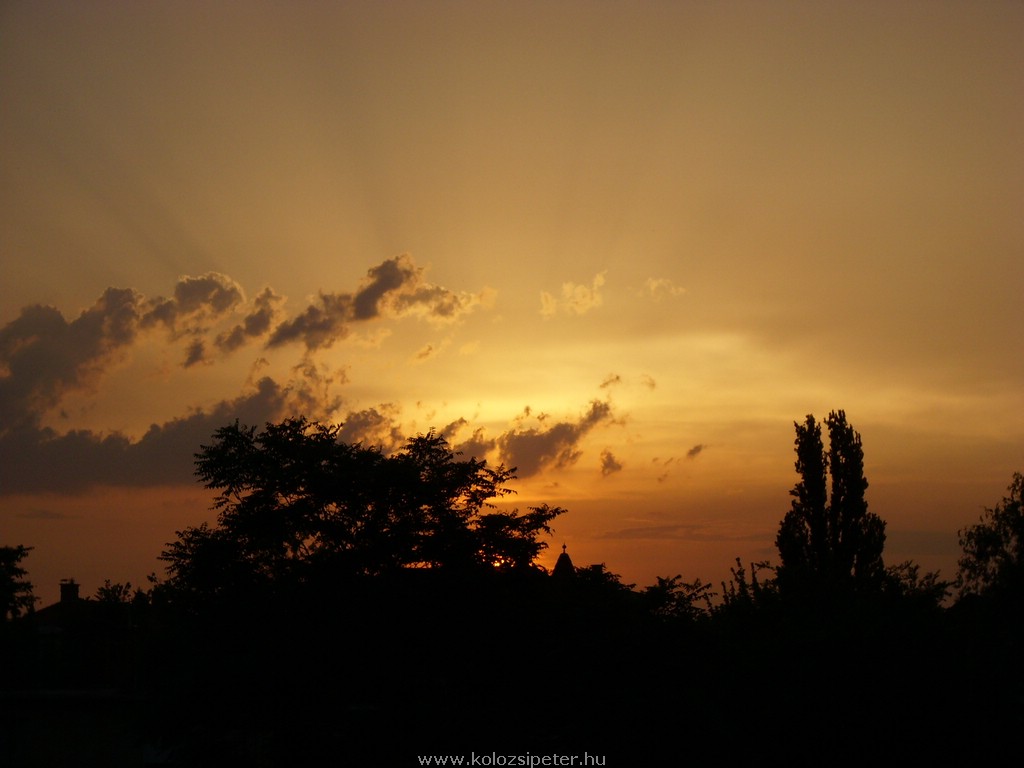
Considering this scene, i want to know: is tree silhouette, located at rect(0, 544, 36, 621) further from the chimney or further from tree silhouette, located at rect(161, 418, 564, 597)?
tree silhouette, located at rect(161, 418, 564, 597)

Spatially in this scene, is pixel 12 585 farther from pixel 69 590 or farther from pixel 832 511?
pixel 832 511

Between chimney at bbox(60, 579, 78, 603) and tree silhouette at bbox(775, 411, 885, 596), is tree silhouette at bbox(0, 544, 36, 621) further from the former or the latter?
tree silhouette at bbox(775, 411, 885, 596)

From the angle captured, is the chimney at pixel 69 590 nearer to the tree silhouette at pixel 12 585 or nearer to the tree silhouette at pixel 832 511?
the tree silhouette at pixel 12 585

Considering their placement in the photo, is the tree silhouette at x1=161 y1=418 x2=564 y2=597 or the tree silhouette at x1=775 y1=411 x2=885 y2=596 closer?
the tree silhouette at x1=161 y1=418 x2=564 y2=597

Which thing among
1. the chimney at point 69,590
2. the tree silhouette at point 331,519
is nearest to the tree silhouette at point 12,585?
the chimney at point 69,590

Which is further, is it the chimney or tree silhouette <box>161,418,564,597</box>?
the chimney

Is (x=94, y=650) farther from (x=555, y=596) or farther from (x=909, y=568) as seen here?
(x=909, y=568)

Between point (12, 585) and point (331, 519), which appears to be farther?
point (12, 585)

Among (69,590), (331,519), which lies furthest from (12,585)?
(331,519)

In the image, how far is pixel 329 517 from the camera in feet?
116

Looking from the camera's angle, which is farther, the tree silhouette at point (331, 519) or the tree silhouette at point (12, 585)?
the tree silhouette at point (12, 585)

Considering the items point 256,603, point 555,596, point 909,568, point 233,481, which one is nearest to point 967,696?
point 909,568

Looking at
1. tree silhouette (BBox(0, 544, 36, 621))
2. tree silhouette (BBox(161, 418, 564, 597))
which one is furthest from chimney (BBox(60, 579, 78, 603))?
tree silhouette (BBox(161, 418, 564, 597))

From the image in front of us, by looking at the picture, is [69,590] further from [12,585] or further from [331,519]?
[331,519]
